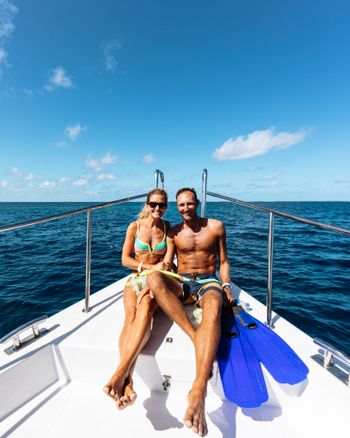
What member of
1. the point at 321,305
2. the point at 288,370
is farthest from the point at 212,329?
the point at 321,305

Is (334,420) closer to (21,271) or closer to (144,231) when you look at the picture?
(144,231)

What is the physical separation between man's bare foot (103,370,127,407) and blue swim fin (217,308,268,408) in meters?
0.67

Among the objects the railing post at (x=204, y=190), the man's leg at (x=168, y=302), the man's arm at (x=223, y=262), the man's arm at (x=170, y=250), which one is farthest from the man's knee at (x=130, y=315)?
the railing post at (x=204, y=190)

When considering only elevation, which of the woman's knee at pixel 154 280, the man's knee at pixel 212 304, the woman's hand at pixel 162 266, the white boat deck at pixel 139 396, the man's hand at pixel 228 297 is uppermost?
the woman's knee at pixel 154 280

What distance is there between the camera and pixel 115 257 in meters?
8.37

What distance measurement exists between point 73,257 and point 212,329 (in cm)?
810

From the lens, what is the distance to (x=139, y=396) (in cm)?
169

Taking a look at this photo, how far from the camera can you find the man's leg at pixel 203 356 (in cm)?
117

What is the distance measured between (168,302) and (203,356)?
466 mm

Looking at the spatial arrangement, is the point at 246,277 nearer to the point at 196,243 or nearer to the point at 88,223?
the point at 196,243

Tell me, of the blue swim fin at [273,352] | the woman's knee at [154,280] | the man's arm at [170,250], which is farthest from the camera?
the man's arm at [170,250]

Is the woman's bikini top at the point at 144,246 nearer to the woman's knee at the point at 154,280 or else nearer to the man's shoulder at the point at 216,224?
the man's shoulder at the point at 216,224

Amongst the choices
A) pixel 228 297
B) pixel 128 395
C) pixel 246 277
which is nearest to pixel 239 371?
pixel 228 297

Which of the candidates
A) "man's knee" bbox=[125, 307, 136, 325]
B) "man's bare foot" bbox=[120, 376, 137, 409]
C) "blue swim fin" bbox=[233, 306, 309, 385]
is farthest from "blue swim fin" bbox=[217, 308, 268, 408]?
"man's knee" bbox=[125, 307, 136, 325]
